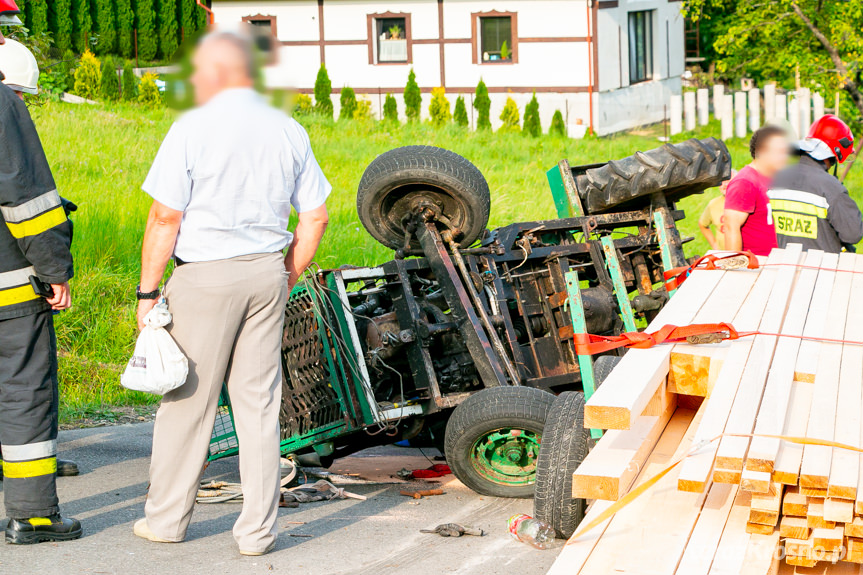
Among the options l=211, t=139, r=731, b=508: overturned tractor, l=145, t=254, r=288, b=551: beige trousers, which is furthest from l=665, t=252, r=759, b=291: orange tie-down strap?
l=145, t=254, r=288, b=551: beige trousers

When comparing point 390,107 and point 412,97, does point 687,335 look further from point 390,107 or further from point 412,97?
point 412,97

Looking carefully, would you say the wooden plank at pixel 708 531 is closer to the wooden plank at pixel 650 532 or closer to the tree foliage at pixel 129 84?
the wooden plank at pixel 650 532

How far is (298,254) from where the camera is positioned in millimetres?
4543

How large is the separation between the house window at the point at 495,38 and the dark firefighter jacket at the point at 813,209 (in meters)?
22.6

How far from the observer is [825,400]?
11.0 ft

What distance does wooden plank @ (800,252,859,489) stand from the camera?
2.87 metres

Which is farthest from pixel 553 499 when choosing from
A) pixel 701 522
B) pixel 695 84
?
pixel 695 84

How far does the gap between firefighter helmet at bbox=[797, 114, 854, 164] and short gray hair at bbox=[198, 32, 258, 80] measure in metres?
3.87

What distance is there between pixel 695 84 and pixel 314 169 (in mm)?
34699

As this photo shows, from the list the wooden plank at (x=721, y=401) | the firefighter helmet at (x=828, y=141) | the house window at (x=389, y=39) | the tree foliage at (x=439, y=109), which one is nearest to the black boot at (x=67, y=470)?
the wooden plank at (x=721, y=401)

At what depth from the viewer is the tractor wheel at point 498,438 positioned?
17.3 feet

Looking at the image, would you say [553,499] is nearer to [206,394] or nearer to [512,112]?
[206,394]

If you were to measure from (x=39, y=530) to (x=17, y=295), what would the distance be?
1.00 meters

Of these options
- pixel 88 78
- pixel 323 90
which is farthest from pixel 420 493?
pixel 323 90
